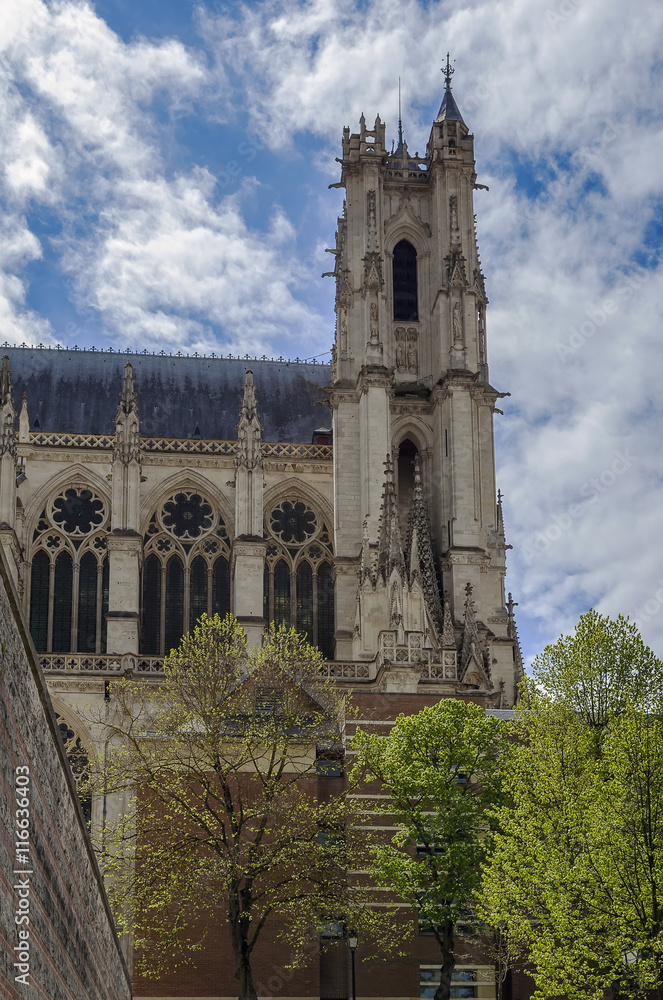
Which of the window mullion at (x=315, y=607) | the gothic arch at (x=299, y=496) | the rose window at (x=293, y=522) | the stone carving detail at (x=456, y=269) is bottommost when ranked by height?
the window mullion at (x=315, y=607)

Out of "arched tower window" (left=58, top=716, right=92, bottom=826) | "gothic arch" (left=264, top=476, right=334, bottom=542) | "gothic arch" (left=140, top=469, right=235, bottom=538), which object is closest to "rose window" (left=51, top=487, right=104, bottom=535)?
"gothic arch" (left=140, top=469, right=235, bottom=538)

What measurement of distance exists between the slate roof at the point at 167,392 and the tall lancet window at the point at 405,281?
4.78m

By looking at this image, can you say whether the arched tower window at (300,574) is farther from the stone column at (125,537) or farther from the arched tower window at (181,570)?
the stone column at (125,537)

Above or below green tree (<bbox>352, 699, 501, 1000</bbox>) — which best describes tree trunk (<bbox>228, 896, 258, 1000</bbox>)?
below

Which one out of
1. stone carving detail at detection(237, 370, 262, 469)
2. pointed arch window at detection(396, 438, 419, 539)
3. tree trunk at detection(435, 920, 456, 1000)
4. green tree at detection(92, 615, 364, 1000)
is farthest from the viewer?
pointed arch window at detection(396, 438, 419, 539)

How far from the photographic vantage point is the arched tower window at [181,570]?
48.5m

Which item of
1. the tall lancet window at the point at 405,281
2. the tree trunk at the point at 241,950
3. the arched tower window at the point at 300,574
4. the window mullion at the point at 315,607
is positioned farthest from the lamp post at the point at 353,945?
the tall lancet window at the point at 405,281

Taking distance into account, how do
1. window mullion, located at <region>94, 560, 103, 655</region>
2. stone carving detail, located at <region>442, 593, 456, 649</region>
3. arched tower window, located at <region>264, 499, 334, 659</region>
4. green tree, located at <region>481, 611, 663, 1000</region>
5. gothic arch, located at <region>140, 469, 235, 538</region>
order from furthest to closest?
gothic arch, located at <region>140, 469, 235, 538</region> → arched tower window, located at <region>264, 499, 334, 659</region> → window mullion, located at <region>94, 560, 103, 655</region> → stone carving detail, located at <region>442, 593, 456, 649</region> → green tree, located at <region>481, 611, 663, 1000</region>

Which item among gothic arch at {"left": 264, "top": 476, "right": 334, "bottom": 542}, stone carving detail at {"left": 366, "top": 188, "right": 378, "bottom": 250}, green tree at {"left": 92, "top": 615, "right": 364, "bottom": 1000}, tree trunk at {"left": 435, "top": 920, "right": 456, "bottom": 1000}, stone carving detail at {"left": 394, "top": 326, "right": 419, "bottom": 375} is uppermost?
stone carving detail at {"left": 366, "top": 188, "right": 378, "bottom": 250}

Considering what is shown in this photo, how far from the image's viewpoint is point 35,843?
38.5 ft

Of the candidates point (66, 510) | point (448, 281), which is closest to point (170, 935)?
point (66, 510)

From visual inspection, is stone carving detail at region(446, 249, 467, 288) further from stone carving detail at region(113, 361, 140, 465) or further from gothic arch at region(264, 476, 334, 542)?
stone carving detail at region(113, 361, 140, 465)

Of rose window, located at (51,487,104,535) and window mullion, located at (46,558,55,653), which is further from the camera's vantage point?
rose window, located at (51,487,104,535)

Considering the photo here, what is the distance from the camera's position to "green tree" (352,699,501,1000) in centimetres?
3147
